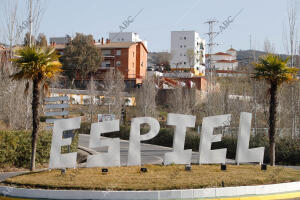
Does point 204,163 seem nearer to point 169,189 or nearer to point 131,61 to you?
point 169,189

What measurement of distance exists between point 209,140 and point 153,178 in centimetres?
384

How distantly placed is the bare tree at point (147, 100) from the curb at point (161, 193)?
3781cm

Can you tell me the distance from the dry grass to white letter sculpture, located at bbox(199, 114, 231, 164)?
0.38 metres

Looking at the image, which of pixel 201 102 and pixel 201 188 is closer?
pixel 201 188

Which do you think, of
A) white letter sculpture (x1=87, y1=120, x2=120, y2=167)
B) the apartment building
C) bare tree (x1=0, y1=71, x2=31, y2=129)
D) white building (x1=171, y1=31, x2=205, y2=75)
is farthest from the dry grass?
white building (x1=171, y1=31, x2=205, y2=75)

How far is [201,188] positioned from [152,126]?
445 centimetres

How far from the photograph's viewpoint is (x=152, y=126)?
57.0ft

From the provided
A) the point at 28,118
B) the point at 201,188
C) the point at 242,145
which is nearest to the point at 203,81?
the point at 28,118

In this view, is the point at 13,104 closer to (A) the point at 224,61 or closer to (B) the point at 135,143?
(B) the point at 135,143

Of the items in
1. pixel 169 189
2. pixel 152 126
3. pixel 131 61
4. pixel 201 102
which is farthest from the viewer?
pixel 131 61

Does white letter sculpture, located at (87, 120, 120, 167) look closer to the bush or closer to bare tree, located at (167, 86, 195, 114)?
A: the bush

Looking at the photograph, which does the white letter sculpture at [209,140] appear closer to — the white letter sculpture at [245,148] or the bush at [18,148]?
the white letter sculpture at [245,148]

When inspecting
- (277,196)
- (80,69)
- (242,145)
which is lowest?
(277,196)

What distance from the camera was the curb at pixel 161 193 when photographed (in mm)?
12758
